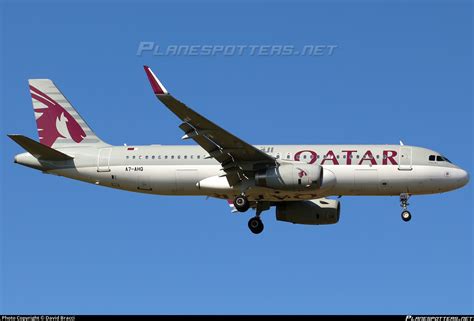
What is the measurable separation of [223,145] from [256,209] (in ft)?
21.7

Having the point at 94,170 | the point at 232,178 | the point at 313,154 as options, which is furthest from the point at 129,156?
the point at 313,154

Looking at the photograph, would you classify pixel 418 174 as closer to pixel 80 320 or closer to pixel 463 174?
pixel 463 174

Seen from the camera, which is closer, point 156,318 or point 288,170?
point 156,318

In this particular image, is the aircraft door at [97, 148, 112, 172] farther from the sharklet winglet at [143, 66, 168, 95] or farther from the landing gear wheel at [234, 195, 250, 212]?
the sharklet winglet at [143, 66, 168, 95]

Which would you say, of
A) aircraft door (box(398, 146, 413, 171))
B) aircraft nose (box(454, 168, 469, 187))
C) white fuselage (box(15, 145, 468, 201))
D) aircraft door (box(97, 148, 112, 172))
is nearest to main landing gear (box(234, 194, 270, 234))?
white fuselage (box(15, 145, 468, 201))

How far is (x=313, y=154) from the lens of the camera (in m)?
57.3

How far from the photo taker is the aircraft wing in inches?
2043

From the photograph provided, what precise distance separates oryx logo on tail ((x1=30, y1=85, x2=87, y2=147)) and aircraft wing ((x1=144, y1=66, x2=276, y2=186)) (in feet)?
33.9

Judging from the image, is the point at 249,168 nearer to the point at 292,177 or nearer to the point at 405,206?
the point at 292,177

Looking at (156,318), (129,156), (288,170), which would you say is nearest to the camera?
(156,318)

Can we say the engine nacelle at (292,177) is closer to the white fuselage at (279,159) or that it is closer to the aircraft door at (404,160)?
the white fuselage at (279,159)

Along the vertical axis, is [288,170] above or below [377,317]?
above

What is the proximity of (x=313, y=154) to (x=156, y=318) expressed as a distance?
19.4 m

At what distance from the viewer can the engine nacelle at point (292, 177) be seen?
54.5m
